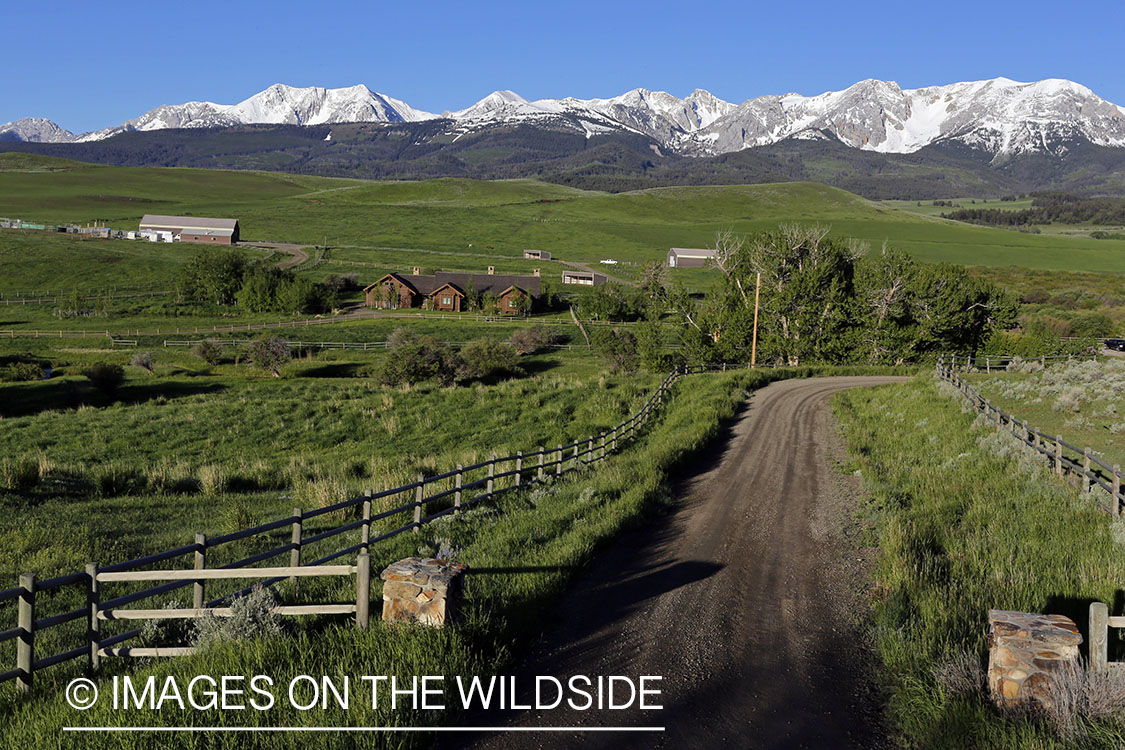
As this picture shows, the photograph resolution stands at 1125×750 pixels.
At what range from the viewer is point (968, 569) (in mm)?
12016

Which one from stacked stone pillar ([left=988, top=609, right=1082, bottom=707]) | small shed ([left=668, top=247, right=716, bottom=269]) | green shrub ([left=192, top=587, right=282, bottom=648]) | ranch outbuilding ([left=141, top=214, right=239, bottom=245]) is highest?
ranch outbuilding ([left=141, top=214, right=239, bottom=245])

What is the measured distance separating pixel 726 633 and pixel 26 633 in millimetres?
7943

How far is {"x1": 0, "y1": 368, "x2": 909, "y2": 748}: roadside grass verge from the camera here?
6902 millimetres

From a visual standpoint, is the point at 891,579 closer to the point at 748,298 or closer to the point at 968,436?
the point at 968,436

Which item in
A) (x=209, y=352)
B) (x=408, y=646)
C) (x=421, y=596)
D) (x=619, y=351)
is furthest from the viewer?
(x=619, y=351)

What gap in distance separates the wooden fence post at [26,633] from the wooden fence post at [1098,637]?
10.5m

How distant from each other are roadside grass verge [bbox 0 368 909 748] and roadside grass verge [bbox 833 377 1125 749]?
14.6ft

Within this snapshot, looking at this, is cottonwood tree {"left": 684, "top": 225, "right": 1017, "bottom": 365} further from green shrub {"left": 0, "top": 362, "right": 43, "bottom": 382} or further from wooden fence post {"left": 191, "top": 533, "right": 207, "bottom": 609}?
wooden fence post {"left": 191, "top": 533, "right": 207, "bottom": 609}

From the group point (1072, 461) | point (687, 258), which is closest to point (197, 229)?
point (687, 258)

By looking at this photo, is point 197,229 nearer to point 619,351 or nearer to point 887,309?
point 619,351

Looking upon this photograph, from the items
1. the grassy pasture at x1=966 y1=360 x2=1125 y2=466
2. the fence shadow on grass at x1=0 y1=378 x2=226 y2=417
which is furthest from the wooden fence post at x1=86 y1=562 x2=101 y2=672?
the fence shadow on grass at x1=0 y1=378 x2=226 y2=417

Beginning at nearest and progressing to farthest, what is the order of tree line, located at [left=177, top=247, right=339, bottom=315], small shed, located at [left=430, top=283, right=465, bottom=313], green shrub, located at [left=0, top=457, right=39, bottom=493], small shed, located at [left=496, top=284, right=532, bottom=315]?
green shrub, located at [left=0, top=457, right=39, bottom=493] → tree line, located at [left=177, top=247, right=339, bottom=315] → small shed, located at [left=496, top=284, right=532, bottom=315] → small shed, located at [left=430, top=283, right=465, bottom=313]

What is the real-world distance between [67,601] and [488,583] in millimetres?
6680

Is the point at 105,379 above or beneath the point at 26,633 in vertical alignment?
beneath
